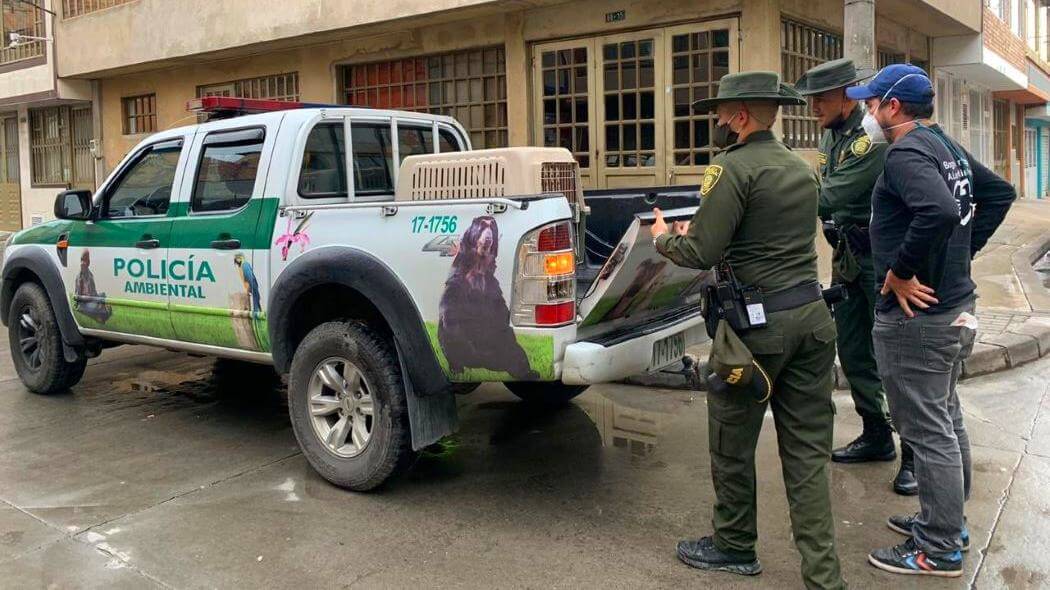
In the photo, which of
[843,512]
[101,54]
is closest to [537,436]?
[843,512]

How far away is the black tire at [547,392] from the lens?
18.9ft

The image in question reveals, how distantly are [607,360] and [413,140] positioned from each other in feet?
7.86

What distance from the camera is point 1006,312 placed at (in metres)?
8.16

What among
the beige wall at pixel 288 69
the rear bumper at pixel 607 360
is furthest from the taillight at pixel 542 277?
the beige wall at pixel 288 69

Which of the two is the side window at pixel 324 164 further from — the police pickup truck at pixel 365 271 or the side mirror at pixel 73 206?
the side mirror at pixel 73 206

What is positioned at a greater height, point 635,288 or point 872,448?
point 635,288

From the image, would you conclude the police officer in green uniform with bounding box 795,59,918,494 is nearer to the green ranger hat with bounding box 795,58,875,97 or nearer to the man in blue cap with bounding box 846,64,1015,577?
the green ranger hat with bounding box 795,58,875,97

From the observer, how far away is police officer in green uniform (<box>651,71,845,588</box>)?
10.6ft

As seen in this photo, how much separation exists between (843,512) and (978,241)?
4.45 feet

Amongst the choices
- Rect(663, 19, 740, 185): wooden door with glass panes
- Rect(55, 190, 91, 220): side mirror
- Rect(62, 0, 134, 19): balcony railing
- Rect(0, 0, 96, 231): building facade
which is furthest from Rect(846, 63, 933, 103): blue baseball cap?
Rect(0, 0, 96, 231): building facade

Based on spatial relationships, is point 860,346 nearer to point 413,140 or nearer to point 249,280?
point 413,140

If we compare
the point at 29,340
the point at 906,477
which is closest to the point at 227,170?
the point at 29,340

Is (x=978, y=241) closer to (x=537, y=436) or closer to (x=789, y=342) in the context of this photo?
(x=789, y=342)

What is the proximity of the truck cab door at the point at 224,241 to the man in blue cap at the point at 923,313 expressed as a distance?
10.0 ft
